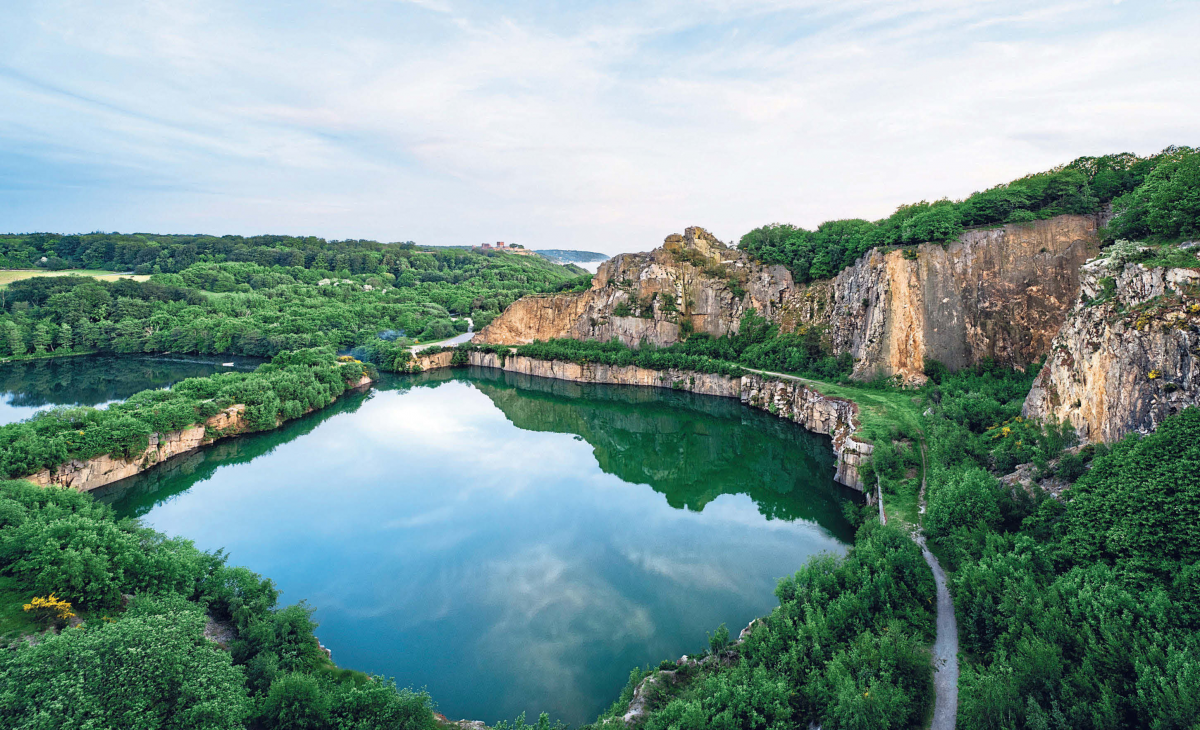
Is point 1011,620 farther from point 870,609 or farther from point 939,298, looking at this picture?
point 939,298

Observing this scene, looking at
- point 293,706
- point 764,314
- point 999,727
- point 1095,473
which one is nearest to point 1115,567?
point 1095,473

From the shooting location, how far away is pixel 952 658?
1151 cm

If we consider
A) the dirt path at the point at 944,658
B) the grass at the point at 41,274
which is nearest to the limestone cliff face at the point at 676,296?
the dirt path at the point at 944,658

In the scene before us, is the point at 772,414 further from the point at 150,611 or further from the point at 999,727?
the point at 150,611

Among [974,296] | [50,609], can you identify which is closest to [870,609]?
[50,609]

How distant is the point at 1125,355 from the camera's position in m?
16.5

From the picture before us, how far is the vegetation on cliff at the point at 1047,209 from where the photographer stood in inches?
825

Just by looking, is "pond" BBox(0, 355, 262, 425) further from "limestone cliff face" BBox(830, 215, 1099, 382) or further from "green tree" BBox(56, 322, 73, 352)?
"limestone cliff face" BBox(830, 215, 1099, 382)

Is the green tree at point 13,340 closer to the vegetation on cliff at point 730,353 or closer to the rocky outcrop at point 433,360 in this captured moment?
the vegetation on cliff at point 730,353

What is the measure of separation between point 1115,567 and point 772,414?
29.0 metres

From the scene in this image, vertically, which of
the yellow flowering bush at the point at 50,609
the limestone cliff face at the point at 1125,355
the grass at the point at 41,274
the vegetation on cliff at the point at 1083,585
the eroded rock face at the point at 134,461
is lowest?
the eroded rock face at the point at 134,461

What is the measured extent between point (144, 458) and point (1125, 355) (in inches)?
1721

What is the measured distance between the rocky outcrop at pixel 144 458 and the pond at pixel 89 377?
16.8 metres

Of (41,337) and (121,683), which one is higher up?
(41,337)
